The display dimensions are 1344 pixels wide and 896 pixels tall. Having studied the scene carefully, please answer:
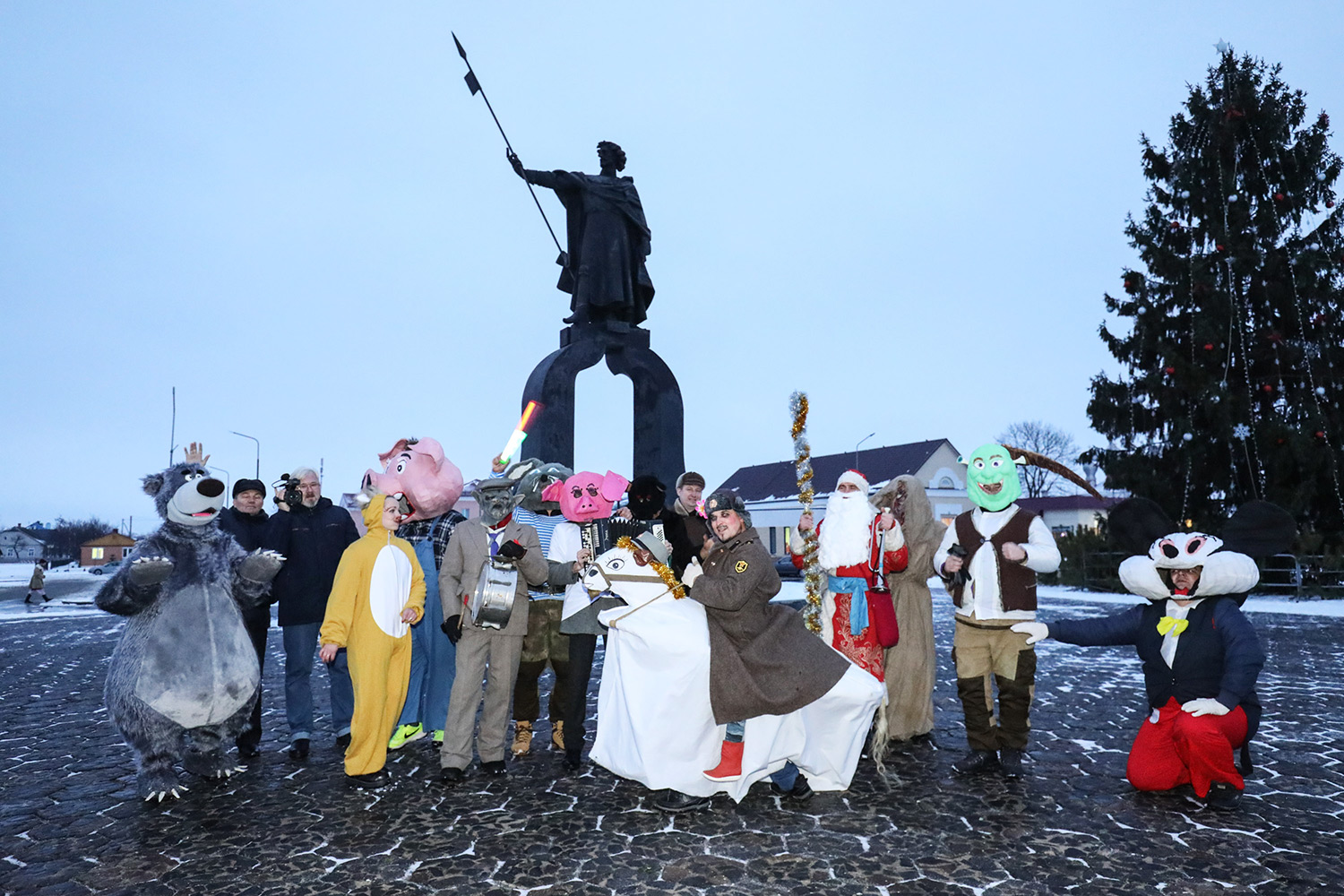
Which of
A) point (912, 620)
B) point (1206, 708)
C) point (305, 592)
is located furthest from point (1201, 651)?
point (305, 592)

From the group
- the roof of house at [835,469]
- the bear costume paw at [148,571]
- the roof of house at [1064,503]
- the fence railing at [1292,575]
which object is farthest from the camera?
the roof of house at [1064,503]

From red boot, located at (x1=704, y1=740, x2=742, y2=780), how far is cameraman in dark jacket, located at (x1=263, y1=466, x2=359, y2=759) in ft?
8.73

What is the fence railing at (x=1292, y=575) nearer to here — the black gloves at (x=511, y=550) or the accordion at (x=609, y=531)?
the accordion at (x=609, y=531)

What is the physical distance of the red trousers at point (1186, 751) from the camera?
4.52m

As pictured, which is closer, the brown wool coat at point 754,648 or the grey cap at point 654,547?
the brown wool coat at point 754,648

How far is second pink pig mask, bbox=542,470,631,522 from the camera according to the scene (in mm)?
5617

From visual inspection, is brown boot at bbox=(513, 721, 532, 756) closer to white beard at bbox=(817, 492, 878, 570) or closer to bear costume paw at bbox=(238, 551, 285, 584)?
bear costume paw at bbox=(238, 551, 285, 584)

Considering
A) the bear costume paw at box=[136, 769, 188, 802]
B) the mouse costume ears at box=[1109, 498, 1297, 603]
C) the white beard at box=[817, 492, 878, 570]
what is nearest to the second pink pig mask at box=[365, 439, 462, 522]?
the bear costume paw at box=[136, 769, 188, 802]

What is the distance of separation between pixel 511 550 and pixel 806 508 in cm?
205

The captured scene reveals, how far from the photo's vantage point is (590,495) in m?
5.62

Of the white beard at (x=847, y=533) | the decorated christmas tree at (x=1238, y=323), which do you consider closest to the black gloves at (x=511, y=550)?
the white beard at (x=847, y=533)

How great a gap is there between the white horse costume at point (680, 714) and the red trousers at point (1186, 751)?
4.92ft

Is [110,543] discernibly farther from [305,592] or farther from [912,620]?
[912,620]

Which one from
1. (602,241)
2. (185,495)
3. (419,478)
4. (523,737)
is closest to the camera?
(185,495)
